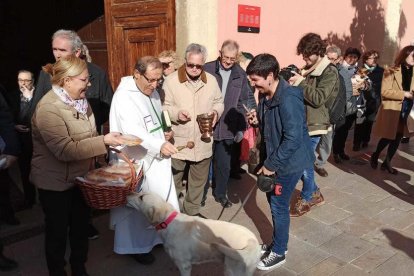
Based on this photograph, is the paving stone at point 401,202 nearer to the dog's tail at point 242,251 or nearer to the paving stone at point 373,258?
the paving stone at point 373,258

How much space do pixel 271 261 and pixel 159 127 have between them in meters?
1.60

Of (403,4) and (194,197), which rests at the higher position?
(403,4)

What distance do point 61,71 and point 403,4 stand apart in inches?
439

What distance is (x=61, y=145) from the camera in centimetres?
243

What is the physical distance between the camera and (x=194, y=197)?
13.4 ft

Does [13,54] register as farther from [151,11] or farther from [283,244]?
[283,244]

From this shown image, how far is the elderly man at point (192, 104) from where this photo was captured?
12.3ft

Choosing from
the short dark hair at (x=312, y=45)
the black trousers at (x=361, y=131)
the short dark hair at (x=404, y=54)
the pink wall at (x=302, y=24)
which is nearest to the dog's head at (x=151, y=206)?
the short dark hair at (x=312, y=45)

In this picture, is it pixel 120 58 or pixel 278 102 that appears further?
pixel 120 58

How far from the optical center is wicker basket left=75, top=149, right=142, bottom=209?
255 cm

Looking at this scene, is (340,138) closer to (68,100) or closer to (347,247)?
(347,247)

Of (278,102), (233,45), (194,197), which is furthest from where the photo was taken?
(233,45)

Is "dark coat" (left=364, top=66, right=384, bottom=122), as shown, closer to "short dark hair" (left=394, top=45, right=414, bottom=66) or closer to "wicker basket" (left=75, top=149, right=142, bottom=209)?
"short dark hair" (left=394, top=45, right=414, bottom=66)

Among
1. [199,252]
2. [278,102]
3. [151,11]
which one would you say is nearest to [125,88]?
[278,102]
